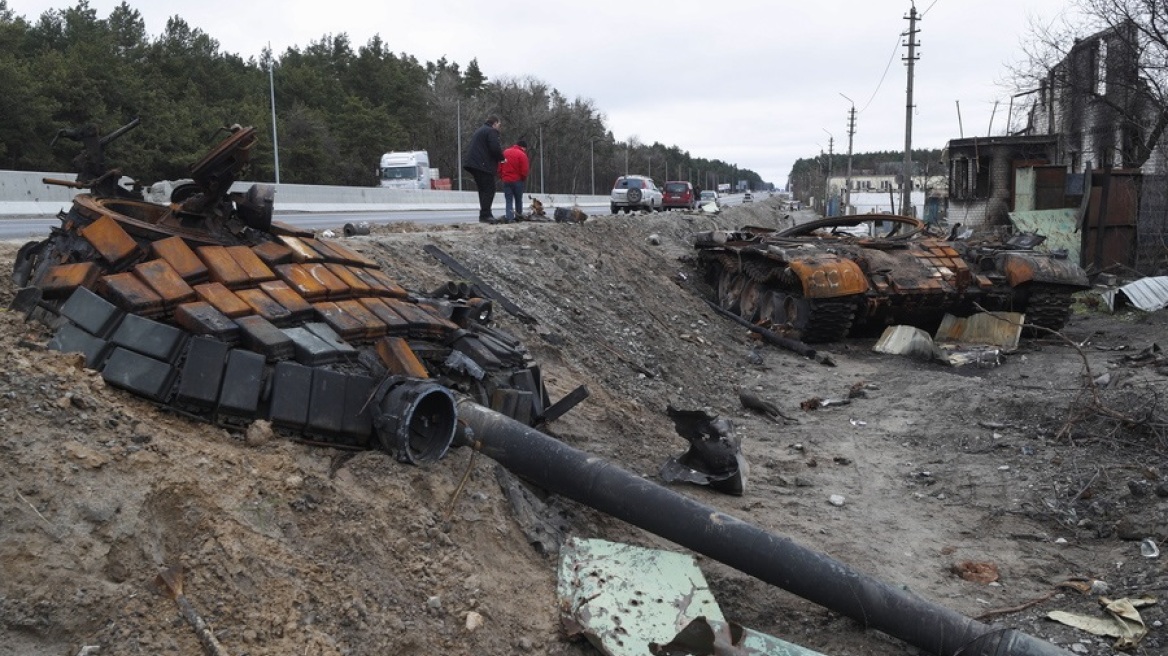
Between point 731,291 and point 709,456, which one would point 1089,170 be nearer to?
point 731,291

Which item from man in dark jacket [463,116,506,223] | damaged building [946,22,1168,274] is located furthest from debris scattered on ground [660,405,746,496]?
damaged building [946,22,1168,274]

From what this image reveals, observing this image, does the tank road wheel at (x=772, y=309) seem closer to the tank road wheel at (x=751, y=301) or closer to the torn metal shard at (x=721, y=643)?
the tank road wheel at (x=751, y=301)

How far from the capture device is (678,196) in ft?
124

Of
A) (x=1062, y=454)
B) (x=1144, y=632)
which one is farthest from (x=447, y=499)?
(x=1062, y=454)

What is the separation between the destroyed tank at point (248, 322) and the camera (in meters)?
4.42

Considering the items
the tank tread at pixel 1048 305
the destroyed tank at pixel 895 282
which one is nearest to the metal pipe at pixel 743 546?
the destroyed tank at pixel 895 282

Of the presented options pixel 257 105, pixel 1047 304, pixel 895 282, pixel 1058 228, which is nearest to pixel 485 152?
pixel 895 282

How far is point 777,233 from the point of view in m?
15.1

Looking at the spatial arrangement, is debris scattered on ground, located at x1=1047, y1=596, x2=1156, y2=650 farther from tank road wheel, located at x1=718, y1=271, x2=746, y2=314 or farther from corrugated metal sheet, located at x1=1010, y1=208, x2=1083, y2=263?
corrugated metal sheet, located at x1=1010, y1=208, x2=1083, y2=263

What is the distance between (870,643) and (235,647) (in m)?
2.74

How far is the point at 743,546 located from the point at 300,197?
24598 millimetres

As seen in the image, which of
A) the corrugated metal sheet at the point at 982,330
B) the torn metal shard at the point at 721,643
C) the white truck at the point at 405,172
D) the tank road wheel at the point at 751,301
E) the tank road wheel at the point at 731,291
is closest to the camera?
the torn metal shard at the point at 721,643

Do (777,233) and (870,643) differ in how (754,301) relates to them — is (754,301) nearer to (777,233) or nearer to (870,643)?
(777,233)

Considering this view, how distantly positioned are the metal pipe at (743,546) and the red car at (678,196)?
3297 centimetres
